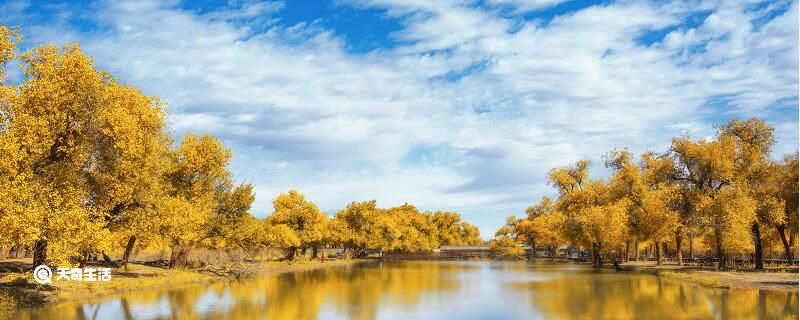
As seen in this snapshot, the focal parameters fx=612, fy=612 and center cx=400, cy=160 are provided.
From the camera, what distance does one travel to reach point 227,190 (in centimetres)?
6612

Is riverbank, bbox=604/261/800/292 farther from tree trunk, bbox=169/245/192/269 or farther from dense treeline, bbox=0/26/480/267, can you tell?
tree trunk, bbox=169/245/192/269

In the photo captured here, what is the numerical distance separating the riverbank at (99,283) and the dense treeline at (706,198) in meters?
40.9

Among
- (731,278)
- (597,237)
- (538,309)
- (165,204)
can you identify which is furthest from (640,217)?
(165,204)

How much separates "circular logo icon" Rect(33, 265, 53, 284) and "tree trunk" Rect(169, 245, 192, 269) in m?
24.1

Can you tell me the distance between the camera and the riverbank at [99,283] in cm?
Answer: 3431

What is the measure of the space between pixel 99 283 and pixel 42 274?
6605mm

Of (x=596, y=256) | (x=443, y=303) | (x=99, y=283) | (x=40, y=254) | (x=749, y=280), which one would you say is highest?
(x=40, y=254)

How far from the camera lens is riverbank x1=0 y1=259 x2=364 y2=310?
113 ft

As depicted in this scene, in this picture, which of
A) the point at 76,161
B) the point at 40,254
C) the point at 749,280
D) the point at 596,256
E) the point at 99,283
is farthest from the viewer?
the point at 596,256

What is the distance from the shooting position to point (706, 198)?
57875 mm

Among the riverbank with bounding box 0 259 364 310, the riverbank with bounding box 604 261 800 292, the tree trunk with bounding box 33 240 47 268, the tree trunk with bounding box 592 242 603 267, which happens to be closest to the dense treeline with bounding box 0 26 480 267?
the tree trunk with bounding box 33 240 47 268

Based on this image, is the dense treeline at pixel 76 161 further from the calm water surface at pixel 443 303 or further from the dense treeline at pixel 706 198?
the dense treeline at pixel 706 198

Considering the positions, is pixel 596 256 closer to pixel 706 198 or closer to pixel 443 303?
pixel 706 198

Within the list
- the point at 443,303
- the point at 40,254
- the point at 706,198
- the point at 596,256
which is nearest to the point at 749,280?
the point at 706,198
